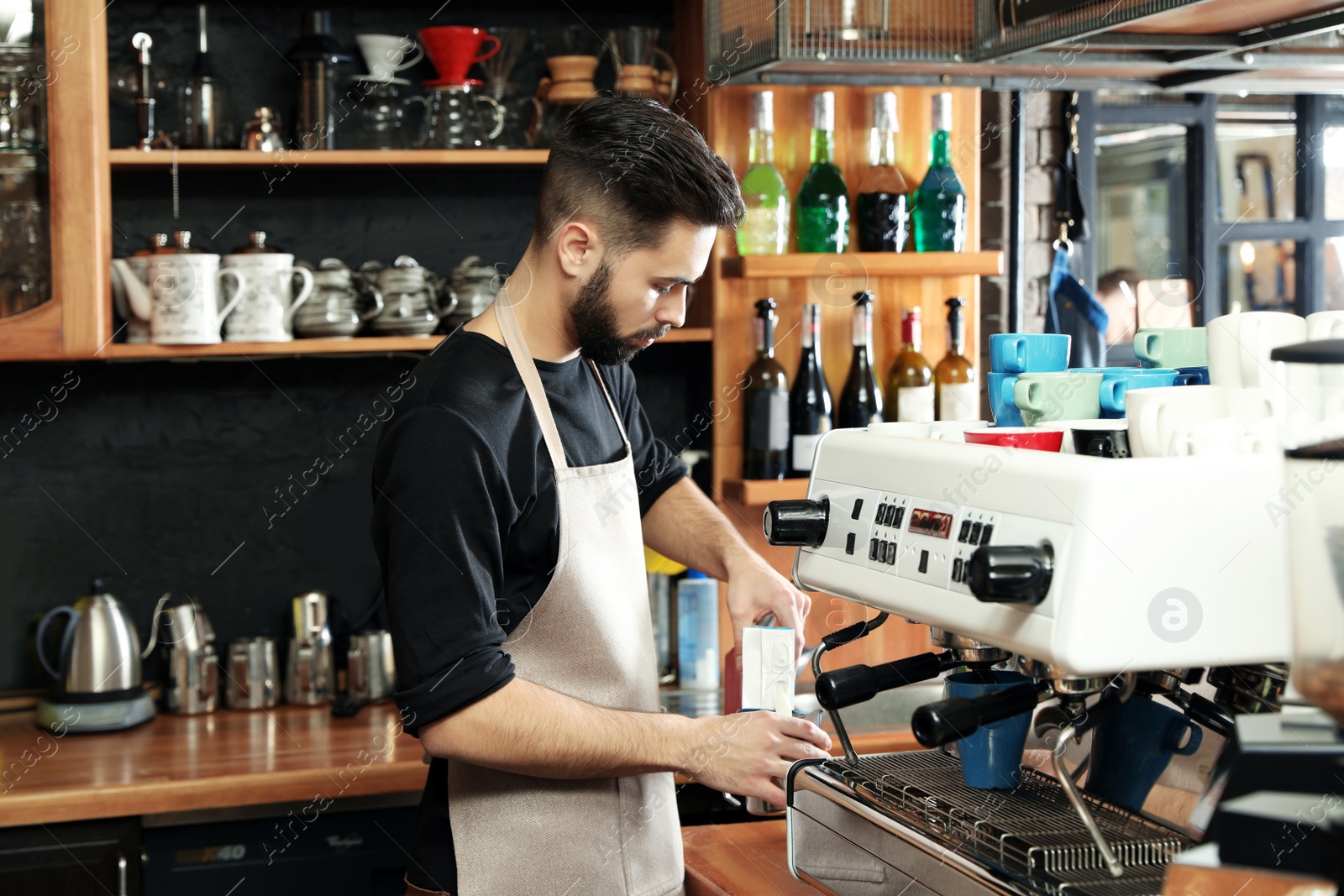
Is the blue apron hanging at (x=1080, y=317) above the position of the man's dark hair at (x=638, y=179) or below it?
below

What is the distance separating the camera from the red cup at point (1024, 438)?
3.12ft

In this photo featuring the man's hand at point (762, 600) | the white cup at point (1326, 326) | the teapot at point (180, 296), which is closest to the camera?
the white cup at point (1326, 326)

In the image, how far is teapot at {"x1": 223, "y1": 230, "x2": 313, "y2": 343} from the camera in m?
2.09

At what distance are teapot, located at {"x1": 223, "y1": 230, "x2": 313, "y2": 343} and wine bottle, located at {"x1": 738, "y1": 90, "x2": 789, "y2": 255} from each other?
2.50 ft

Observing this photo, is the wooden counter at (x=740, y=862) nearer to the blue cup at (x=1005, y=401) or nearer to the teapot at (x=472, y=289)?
the blue cup at (x=1005, y=401)

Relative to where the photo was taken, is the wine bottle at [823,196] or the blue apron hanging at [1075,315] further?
the blue apron hanging at [1075,315]

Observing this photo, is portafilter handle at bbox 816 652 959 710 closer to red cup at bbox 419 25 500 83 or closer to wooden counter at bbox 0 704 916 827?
wooden counter at bbox 0 704 916 827

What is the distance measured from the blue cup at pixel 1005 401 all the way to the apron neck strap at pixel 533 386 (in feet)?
1.50

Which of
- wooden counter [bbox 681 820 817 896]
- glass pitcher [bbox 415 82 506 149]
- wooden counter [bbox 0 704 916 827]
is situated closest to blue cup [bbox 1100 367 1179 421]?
wooden counter [bbox 681 820 817 896]

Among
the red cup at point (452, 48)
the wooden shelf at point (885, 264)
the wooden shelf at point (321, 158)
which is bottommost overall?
the wooden shelf at point (885, 264)

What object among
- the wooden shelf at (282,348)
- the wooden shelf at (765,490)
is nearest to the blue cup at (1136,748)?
the wooden shelf at (765,490)

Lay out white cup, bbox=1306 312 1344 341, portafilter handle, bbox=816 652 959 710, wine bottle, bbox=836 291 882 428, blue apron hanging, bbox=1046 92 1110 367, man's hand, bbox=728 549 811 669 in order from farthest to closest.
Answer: blue apron hanging, bbox=1046 92 1110 367 → wine bottle, bbox=836 291 882 428 → man's hand, bbox=728 549 811 669 → portafilter handle, bbox=816 652 959 710 → white cup, bbox=1306 312 1344 341

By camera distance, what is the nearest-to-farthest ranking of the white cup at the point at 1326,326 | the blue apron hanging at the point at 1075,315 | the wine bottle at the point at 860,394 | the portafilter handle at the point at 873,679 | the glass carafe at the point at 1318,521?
the glass carafe at the point at 1318,521 < the white cup at the point at 1326,326 < the portafilter handle at the point at 873,679 < the wine bottle at the point at 860,394 < the blue apron hanging at the point at 1075,315

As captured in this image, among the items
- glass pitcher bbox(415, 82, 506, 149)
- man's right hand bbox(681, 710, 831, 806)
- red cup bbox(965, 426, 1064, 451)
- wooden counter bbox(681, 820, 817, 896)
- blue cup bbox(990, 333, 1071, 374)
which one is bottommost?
wooden counter bbox(681, 820, 817, 896)
